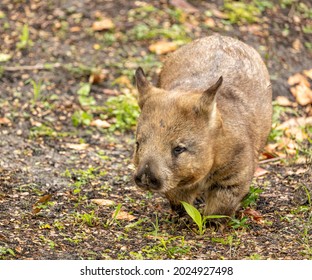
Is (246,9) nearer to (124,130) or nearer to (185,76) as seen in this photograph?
(124,130)

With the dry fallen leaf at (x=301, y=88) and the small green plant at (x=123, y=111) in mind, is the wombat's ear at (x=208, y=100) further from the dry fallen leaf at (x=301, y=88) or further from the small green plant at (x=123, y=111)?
the dry fallen leaf at (x=301, y=88)

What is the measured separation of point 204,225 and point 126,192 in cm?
126

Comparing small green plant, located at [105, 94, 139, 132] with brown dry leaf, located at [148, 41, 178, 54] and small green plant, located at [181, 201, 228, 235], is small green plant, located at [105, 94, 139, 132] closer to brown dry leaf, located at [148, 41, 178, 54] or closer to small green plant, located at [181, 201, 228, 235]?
brown dry leaf, located at [148, 41, 178, 54]

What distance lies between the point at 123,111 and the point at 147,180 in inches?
154

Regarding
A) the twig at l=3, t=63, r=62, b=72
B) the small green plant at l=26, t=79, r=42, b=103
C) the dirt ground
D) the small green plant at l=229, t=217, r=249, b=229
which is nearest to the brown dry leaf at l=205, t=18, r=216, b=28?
the dirt ground

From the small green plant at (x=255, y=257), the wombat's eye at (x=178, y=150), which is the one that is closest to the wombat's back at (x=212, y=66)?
the wombat's eye at (x=178, y=150)

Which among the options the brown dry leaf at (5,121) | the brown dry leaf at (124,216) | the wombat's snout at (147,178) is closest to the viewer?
the wombat's snout at (147,178)

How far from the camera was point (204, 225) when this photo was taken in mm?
7047

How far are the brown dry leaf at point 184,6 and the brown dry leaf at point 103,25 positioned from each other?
1035mm

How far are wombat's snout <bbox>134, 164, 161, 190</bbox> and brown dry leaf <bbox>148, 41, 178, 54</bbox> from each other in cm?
502

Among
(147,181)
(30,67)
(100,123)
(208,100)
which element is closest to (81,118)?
(100,123)

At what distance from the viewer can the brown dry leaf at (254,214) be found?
7.35m

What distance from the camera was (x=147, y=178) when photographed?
627 cm

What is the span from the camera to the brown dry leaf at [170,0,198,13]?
11914 mm
